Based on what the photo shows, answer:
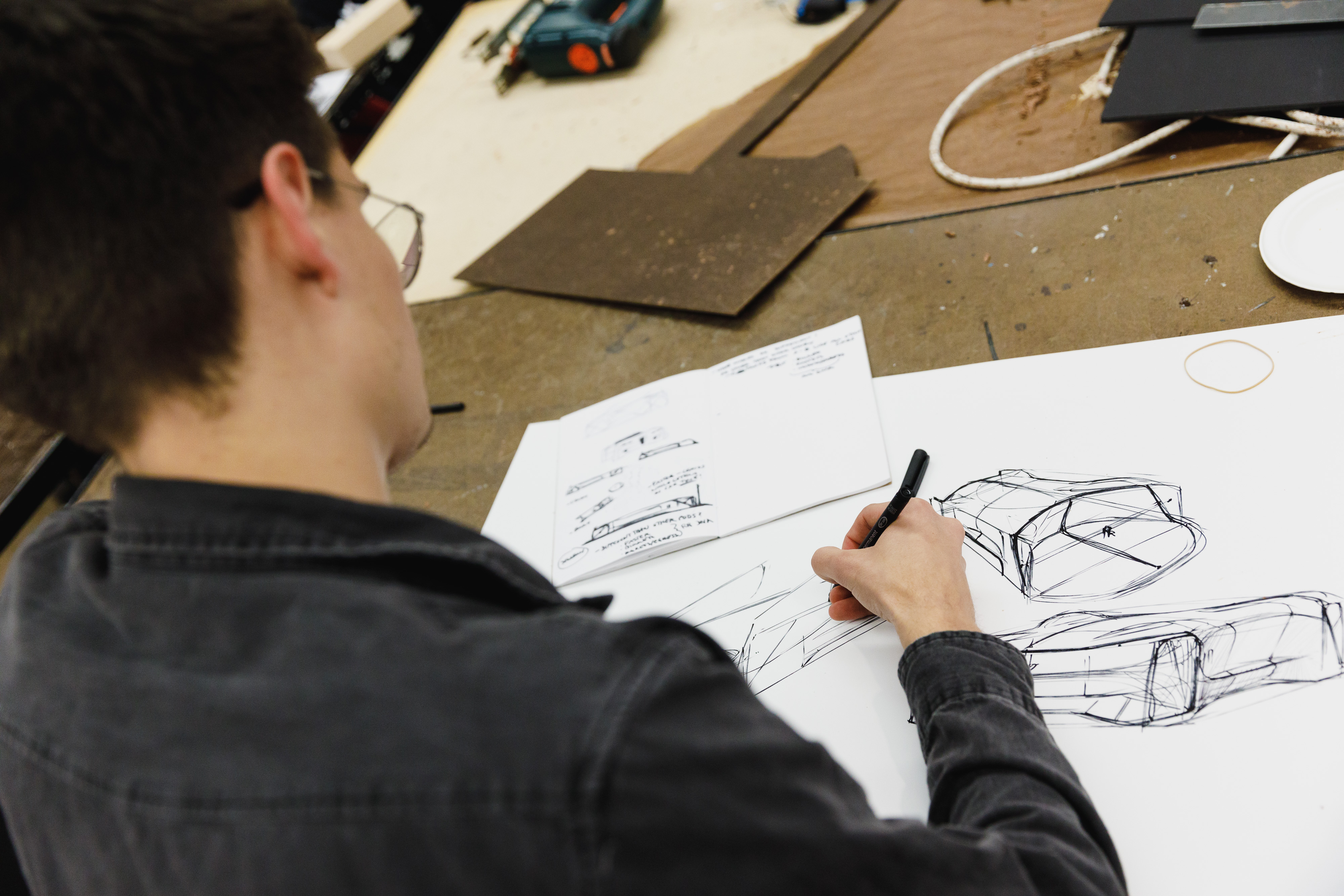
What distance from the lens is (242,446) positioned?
474 mm

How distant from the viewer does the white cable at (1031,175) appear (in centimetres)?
105

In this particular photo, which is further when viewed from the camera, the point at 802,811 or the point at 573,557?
the point at 573,557

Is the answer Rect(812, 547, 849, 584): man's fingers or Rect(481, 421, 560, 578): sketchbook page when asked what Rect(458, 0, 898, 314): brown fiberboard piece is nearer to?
Rect(481, 421, 560, 578): sketchbook page

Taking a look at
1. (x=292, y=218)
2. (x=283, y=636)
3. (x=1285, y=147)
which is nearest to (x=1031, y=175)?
(x=1285, y=147)

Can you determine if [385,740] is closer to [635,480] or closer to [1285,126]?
[635,480]

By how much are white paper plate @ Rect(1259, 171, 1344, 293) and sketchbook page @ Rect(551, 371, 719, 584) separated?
2.11ft

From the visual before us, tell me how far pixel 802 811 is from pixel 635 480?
23.5 inches

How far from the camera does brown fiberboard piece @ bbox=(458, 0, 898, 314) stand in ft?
3.84

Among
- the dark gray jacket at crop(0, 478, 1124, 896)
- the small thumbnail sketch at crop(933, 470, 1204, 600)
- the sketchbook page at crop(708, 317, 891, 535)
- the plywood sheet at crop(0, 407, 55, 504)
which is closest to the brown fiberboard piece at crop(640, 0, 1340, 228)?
the sketchbook page at crop(708, 317, 891, 535)

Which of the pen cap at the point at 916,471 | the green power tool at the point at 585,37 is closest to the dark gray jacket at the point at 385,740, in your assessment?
the pen cap at the point at 916,471

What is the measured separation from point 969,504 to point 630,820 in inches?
21.9

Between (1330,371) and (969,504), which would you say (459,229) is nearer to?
(969,504)

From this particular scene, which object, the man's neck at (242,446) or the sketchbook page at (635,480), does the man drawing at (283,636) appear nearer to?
the man's neck at (242,446)

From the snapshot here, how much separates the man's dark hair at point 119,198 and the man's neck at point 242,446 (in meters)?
0.01
